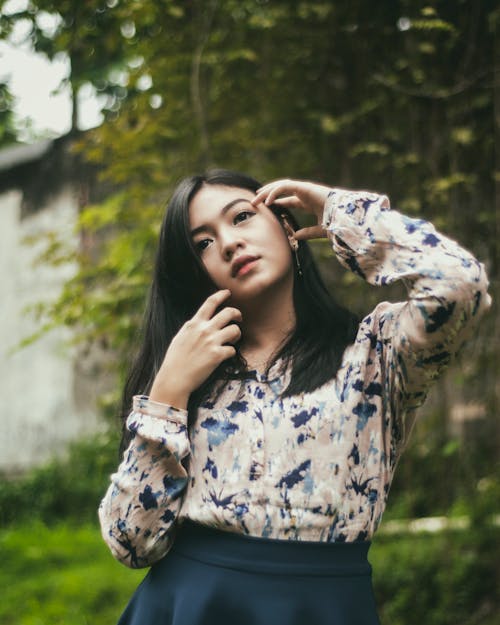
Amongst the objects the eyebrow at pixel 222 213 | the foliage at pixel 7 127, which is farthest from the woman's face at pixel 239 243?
the foliage at pixel 7 127

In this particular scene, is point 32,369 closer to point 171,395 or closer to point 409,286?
point 171,395

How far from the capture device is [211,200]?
1797mm

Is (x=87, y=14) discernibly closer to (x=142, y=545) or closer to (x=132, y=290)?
(x=132, y=290)

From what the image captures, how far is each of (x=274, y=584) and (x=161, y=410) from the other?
1.31 feet

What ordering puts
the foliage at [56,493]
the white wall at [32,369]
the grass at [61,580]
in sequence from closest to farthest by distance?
the grass at [61,580]
the foliage at [56,493]
the white wall at [32,369]

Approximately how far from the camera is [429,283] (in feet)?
4.68

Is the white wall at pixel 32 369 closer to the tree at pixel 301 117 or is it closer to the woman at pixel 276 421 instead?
the tree at pixel 301 117

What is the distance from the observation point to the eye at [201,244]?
1766mm

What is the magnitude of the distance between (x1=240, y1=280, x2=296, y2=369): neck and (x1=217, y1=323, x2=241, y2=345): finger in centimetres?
8

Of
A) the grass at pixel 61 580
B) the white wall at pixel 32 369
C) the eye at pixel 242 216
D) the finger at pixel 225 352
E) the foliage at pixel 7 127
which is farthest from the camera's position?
the foliage at pixel 7 127

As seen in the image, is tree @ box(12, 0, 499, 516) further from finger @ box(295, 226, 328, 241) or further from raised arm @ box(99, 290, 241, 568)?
raised arm @ box(99, 290, 241, 568)

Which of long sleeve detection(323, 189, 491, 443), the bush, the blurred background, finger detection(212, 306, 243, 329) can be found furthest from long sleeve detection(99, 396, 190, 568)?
the bush

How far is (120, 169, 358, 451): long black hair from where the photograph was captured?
5.65 feet

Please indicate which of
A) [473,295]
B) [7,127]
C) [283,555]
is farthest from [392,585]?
[7,127]
